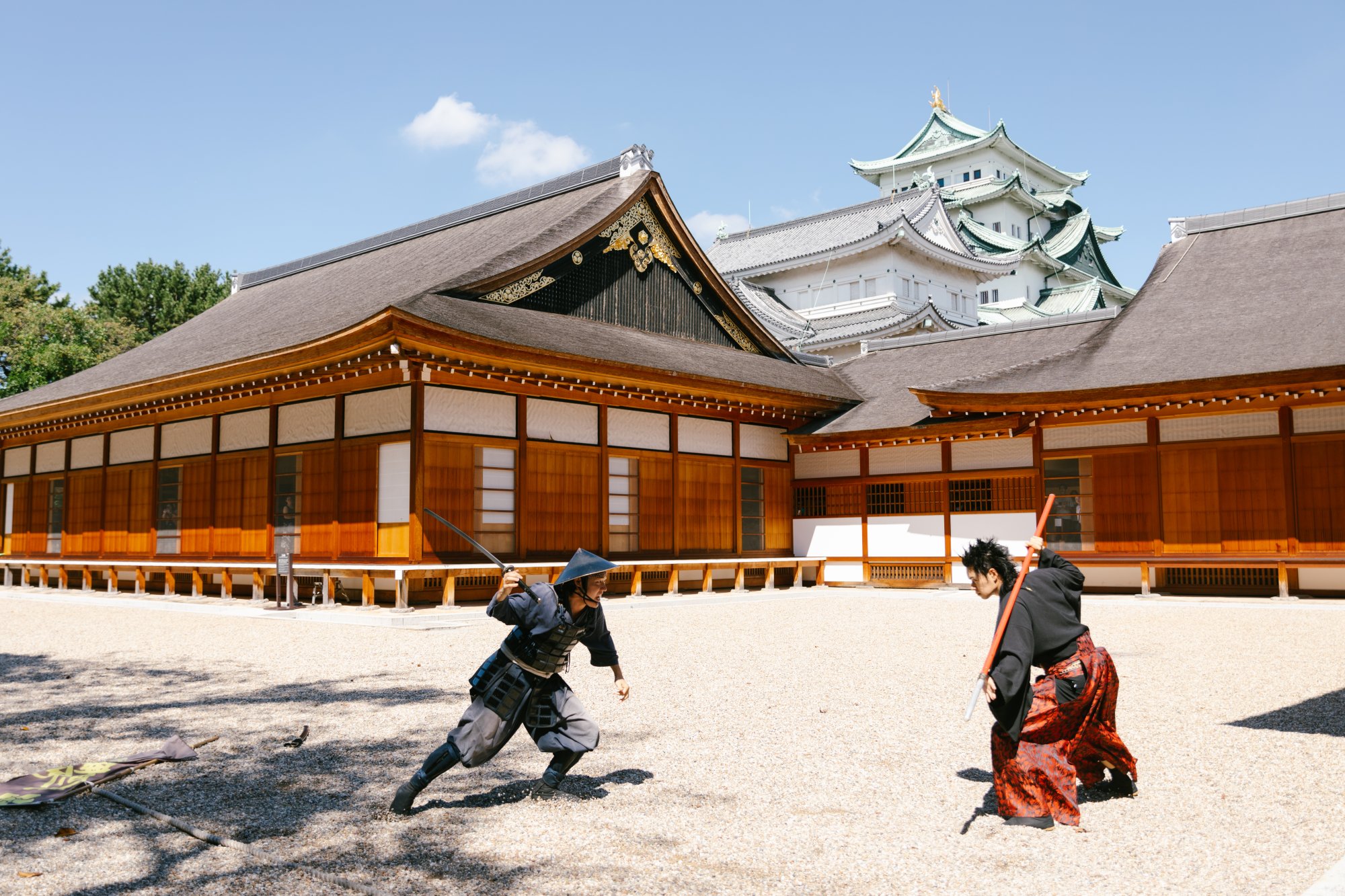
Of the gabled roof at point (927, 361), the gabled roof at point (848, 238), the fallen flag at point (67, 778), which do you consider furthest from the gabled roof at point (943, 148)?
the fallen flag at point (67, 778)

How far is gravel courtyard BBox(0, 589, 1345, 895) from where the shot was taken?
3.57 metres

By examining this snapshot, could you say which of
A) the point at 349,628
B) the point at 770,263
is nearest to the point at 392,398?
the point at 349,628

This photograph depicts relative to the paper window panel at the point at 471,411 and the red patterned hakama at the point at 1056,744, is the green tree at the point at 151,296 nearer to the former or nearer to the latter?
the paper window panel at the point at 471,411

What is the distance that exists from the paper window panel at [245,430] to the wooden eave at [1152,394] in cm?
975

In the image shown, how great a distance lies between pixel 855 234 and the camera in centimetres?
3384

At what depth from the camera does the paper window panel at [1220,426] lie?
14086 mm

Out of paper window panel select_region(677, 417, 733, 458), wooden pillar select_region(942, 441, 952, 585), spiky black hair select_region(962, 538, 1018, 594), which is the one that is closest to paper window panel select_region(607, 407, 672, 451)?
paper window panel select_region(677, 417, 733, 458)

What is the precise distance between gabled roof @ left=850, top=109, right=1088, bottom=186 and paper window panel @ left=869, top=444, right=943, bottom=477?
112 feet

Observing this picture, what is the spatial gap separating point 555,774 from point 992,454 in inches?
524

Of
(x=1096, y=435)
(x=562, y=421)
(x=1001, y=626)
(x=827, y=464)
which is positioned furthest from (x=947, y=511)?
(x=1001, y=626)

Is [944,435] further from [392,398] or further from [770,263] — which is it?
[770,263]

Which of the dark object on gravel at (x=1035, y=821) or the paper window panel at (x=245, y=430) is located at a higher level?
the paper window panel at (x=245, y=430)

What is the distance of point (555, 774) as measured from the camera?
452 centimetres

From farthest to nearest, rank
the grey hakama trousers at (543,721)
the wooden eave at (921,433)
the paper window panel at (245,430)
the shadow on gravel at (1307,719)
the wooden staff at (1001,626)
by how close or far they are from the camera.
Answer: the wooden eave at (921,433) → the paper window panel at (245,430) → the shadow on gravel at (1307,719) → the grey hakama trousers at (543,721) → the wooden staff at (1001,626)
